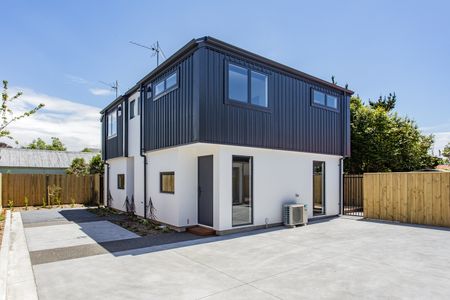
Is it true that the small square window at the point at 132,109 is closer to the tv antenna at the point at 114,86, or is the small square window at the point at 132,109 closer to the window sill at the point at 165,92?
the window sill at the point at 165,92

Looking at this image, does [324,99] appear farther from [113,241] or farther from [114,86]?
[114,86]

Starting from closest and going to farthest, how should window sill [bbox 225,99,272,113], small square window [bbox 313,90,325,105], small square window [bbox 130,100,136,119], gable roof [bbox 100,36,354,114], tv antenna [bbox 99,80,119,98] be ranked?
gable roof [bbox 100,36,354,114], window sill [bbox 225,99,272,113], small square window [bbox 313,90,325,105], small square window [bbox 130,100,136,119], tv antenna [bbox 99,80,119,98]

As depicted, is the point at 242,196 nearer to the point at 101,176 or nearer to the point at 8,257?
the point at 8,257

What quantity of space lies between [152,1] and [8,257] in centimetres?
790

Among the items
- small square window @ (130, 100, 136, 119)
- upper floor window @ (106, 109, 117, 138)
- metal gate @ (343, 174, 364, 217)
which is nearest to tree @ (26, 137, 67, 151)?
upper floor window @ (106, 109, 117, 138)

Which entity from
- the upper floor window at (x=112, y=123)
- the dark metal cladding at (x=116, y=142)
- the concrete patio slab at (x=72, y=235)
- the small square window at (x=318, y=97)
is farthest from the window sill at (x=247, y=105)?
the upper floor window at (x=112, y=123)

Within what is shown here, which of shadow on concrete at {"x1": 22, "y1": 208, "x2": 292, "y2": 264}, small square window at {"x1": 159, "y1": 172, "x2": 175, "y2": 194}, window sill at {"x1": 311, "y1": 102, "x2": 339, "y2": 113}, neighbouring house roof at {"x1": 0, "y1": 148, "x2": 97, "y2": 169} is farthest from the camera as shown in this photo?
neighbouring house roof at {"x1": 0, "y1": 148, "x2": 97, "y2": 169}

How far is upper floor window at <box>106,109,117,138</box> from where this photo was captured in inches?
533

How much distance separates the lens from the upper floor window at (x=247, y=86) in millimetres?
8125

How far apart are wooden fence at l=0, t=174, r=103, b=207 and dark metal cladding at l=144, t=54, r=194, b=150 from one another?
26.8ft

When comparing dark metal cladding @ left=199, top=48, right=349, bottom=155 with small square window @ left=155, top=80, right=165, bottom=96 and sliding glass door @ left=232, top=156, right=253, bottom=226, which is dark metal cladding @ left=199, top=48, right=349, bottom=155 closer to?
sliding glass door @ left=232, top=156, right=253, bottom=226

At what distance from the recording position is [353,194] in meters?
13.0

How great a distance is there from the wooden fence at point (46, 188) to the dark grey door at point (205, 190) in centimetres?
999

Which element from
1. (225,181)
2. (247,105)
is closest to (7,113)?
(225,181)
